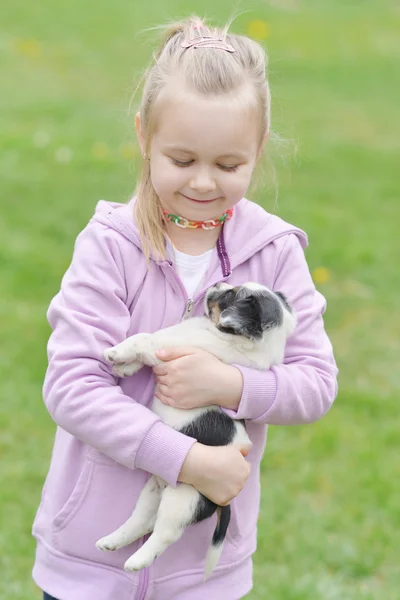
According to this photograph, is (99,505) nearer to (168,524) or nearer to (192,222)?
(168,524)

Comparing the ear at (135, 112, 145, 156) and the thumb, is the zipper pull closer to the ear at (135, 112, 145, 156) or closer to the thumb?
the thumb

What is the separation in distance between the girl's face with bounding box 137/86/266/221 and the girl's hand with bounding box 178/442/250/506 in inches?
24.0

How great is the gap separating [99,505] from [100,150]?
242 inches

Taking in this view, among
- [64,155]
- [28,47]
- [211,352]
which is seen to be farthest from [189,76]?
[28,47]

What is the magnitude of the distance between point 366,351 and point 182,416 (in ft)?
11.9

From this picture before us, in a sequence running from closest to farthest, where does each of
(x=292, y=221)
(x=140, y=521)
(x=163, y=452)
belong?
(x=163, y=452)
(x=140, y=521)
(x=292, y=221)

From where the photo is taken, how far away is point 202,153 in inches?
90.7

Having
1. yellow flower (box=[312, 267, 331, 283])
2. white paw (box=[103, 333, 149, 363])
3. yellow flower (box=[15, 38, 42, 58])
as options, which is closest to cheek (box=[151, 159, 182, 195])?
white paw (box=[103, 333, 149, 363])

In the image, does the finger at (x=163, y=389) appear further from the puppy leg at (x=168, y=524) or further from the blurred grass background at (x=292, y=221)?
the blurred grass background at (x=292, y=221)

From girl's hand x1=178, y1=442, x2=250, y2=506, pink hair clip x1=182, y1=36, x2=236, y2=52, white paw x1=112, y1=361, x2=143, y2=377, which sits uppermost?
pink hair clip x1=182, y1=36, x2=236, y2=52

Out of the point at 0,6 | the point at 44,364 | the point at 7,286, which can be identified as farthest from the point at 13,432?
the point at 0,6

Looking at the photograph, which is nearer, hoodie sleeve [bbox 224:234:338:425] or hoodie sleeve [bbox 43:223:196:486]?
hoodie sleeve [bbox 43:223:196:486]

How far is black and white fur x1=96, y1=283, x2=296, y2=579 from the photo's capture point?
2.25 meters

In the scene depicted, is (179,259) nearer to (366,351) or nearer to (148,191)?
(148,191)
